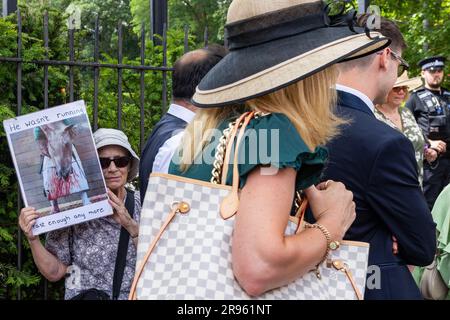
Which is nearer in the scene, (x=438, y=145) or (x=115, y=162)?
(x=115, y=162)

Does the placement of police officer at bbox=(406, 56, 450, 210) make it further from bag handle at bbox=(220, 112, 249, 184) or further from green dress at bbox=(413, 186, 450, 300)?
bag handle at bbox=(220, 112, 249, 184)

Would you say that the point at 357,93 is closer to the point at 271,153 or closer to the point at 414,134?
the point at 271,153

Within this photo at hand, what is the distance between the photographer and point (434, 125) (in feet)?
30.7

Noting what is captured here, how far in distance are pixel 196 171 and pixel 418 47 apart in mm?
10307

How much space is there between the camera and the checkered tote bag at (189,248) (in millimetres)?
2025

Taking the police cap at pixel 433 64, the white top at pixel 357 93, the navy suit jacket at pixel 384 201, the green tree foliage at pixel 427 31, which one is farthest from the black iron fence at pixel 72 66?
the green tree foliage at pixel 427 31

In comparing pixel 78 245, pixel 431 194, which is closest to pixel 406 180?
pixel 78 245

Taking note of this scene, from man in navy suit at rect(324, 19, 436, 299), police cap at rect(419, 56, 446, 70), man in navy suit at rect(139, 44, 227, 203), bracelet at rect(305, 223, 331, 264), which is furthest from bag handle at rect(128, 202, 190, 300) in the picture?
police cap at rect(419, 56, 446, 70)

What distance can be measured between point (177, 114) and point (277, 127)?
2332 millimetres

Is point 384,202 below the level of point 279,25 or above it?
below

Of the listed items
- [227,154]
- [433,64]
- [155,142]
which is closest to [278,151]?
[227,154]

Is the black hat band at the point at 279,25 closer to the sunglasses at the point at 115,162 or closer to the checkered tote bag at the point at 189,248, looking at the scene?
the checkered tote bag at the point at 189,248
